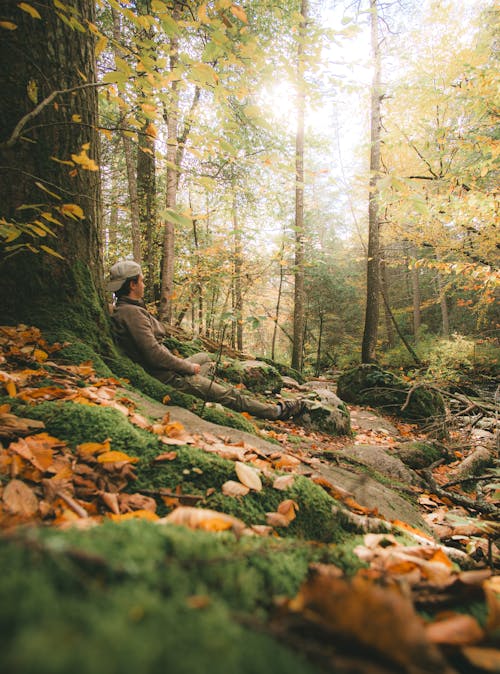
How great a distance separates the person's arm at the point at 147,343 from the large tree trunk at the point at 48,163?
53 cm

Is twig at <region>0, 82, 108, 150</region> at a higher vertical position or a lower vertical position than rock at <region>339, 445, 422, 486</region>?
higher

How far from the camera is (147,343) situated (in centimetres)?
330

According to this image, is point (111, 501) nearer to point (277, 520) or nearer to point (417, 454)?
point (277, 520)

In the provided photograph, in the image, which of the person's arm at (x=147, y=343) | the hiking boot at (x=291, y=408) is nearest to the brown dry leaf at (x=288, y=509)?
the person's arm at (x=147, y=343)

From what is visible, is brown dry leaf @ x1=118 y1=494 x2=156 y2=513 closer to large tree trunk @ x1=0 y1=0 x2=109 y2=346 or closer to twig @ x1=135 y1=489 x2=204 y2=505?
twig @ x1=135 y1=489 x2=204 y2=505

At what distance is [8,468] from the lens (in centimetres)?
104

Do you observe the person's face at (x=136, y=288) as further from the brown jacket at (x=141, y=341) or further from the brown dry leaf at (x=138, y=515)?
the brown dry leaf at (x=138, y=515)

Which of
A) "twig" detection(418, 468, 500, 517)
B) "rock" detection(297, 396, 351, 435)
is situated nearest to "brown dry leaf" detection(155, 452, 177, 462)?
"twig" detection(418, 468, 500, 517)

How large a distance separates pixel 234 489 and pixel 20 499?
2.32 feet

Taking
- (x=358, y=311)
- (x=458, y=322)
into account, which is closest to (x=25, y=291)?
(x=358, y=311)

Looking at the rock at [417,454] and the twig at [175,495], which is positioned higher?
the twig at [175,495]

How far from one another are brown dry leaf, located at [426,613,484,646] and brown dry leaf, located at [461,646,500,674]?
2cm

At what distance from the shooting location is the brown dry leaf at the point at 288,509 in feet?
3.90

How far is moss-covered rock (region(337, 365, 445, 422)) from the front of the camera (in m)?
6.59
